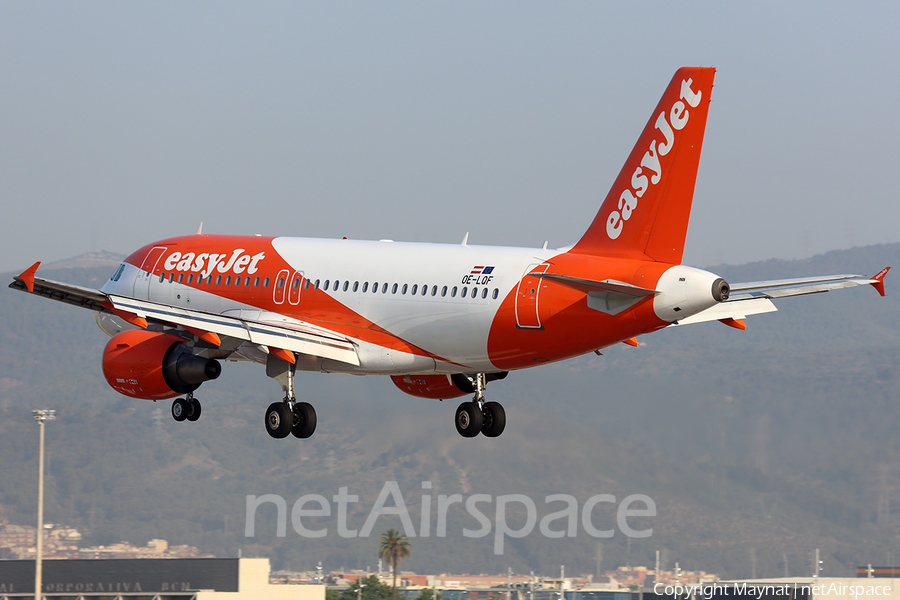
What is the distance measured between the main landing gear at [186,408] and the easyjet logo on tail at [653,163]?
630 inches

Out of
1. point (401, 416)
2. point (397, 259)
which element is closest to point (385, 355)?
point (397, 259)

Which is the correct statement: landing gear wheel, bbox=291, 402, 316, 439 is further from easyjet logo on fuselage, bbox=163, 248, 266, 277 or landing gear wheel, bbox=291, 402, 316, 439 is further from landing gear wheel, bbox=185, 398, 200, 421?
easyjet logo on fuselage, bbox=163, 248, 266, 277

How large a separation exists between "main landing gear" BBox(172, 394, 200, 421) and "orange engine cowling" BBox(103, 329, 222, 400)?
672 mm

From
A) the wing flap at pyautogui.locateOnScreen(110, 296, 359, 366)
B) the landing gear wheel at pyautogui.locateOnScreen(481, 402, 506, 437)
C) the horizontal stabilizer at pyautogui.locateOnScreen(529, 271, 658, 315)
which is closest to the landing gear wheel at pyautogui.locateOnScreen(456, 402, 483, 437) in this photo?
the landing gear wheel at pyautogui.locateOnScreen(481, 402, 506, 437)

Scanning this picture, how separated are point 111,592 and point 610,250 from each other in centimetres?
10548

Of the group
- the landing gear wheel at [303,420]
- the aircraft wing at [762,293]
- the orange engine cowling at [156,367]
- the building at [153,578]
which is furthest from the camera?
the building at [153,578]

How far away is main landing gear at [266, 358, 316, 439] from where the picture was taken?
1683 inches

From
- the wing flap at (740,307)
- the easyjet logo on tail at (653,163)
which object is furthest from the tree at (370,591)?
the easyjet logo on tail at (653,163)

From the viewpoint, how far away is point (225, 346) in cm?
4316

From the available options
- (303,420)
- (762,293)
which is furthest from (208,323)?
(762,293)

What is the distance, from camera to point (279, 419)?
1681 inches

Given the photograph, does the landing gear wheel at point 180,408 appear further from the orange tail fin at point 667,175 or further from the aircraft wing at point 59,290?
the orange tail fin at point 667,175

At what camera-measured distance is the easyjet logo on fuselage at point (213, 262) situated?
151 ft

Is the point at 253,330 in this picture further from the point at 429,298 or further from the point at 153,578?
the point at 153,578
